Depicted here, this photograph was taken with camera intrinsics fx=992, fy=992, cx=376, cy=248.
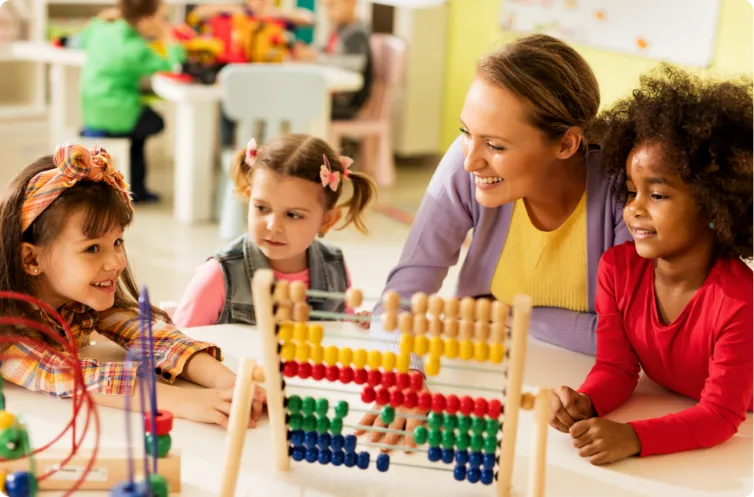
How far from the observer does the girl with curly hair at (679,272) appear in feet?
5.00

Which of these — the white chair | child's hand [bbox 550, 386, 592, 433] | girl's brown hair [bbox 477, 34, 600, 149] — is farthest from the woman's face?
the white chair

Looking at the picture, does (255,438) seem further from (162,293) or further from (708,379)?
(162,293)

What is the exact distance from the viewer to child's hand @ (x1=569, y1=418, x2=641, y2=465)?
1.50 m

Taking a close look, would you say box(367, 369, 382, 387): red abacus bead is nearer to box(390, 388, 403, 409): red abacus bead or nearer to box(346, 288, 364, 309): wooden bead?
box(390, 388, 403, 409): red abacus bead

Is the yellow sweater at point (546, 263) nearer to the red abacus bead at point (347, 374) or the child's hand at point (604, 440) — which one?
Answer: the child's hand at point (604, 440)

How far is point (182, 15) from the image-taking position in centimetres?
651

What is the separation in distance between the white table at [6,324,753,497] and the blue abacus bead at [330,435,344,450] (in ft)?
0.16

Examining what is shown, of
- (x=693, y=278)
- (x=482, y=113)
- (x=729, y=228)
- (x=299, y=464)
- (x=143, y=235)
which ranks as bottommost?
(x=143, y=235)

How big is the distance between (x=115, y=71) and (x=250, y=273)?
3.38 metres

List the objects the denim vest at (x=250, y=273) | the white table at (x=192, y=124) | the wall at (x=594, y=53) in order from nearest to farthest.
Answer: the denim vest at (x=250, y=273) < the wall at (x=594, y=53) < the white table at (x=192, y=124)

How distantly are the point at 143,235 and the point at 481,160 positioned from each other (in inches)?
134

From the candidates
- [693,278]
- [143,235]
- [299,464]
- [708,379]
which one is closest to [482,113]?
[693,278]

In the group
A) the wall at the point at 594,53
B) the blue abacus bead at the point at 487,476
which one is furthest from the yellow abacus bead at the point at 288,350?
the wall at the point at 594,53

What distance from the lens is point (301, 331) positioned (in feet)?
4.46
